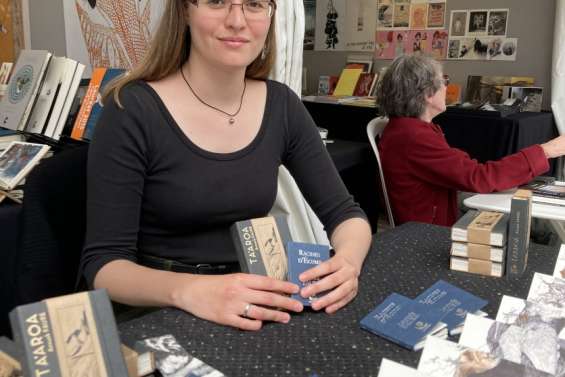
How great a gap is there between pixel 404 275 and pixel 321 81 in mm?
3279

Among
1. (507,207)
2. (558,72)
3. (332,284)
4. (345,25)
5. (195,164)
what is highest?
(345,25)

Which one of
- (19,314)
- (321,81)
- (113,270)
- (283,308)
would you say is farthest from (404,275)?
(321,81)

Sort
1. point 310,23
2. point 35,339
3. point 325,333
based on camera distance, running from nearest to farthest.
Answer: point 35,339
point 325,333
point 310,23

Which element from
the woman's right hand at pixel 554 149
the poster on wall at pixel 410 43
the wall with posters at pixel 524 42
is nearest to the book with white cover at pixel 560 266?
the woman's right hand at pixel 554 149

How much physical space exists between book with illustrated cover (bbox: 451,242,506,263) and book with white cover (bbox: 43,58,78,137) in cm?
147

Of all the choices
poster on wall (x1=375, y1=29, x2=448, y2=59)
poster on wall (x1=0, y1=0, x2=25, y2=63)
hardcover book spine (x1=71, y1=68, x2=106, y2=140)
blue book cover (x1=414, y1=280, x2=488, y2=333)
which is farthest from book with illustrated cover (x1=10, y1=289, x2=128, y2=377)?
poster on wall (x1=375, y1=29, x2=448, y2=59)

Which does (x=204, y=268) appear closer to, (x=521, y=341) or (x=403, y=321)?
(x=403, y=321)

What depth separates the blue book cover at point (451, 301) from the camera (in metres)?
0.80

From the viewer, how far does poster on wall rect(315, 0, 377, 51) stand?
3941 millimetres

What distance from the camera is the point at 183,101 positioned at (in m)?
1.17

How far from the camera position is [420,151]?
2025 millimetres

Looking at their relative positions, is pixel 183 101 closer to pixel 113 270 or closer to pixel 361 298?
pixel 113 270

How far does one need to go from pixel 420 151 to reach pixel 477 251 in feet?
3.49

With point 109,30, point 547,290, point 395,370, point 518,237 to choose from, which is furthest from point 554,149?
point 109,30
